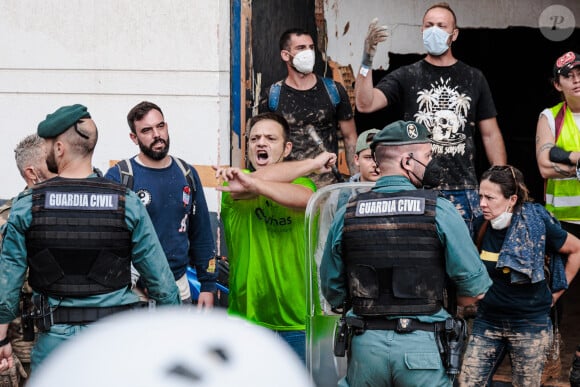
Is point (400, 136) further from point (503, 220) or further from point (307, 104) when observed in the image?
point (307, 104)

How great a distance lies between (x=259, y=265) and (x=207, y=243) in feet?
1.59

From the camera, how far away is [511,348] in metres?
5.44

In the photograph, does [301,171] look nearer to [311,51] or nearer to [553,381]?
[311,51]

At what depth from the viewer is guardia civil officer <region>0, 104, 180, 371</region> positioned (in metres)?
4.36

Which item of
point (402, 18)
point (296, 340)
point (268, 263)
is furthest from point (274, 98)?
point (402, 18)

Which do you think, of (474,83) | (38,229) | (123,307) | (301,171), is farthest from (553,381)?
(38,229)

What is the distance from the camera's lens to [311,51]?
6.71m

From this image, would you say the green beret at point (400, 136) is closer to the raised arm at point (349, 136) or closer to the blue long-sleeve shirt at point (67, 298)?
the blue long-sleeve shirt at point (67, 298)

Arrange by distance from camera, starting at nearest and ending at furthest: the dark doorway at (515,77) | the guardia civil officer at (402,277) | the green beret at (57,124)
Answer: the guardia civil officer at (402,277) < the green beret at (57,124) < the dark doorway at (515,77)

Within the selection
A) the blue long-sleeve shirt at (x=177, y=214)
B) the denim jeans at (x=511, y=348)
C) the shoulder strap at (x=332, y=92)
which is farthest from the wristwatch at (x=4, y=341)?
the shoulder strap at (x=332, y=92)

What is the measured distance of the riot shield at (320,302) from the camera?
5078 millimetres

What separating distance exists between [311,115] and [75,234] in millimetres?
2678

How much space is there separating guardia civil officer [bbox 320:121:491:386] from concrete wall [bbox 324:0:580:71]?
4.29 meters

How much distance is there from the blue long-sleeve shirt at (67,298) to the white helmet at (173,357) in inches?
113
